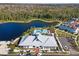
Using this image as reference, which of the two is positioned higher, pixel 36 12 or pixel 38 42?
pixel 36 12

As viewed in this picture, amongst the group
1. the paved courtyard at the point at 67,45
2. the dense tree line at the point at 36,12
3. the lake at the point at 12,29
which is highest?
the dense tree line at the point at 36,12

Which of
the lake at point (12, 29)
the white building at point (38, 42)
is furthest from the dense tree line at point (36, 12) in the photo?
the white building at point (38, 42)

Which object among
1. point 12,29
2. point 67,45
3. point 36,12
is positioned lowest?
point 67,45

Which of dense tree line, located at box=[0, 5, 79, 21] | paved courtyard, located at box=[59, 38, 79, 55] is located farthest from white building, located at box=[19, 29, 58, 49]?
dense tree line, located at box=[0, 5, 79, 21]

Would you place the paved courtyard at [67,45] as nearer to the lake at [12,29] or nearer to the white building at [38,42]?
the white building at [38,42]

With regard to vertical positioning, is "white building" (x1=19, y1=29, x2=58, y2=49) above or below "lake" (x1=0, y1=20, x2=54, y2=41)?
below

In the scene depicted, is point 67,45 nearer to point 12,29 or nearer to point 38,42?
point 38,42

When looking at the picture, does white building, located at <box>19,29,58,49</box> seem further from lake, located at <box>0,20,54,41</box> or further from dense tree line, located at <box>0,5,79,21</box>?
dense tree line, located at <box>0,5,79,21</box>

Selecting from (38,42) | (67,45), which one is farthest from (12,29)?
(67,45)
